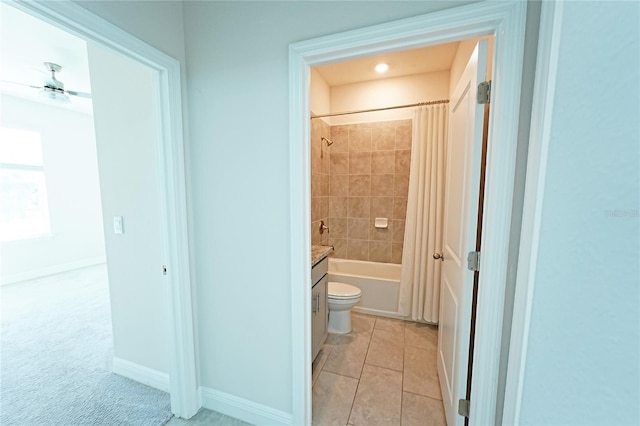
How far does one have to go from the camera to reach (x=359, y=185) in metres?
3.29

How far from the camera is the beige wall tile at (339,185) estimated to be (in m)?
3.35

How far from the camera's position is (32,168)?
3822mm

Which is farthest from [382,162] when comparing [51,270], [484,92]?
[51,270]

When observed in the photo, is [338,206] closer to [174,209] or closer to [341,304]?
[341,304]

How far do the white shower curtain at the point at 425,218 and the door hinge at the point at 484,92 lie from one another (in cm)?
145

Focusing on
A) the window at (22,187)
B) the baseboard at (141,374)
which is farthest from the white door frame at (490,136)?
the window at (22,187)

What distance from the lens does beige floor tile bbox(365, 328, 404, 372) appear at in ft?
6.52

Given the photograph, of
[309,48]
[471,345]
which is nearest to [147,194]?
[309,48]

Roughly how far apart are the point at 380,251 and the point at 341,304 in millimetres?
1189

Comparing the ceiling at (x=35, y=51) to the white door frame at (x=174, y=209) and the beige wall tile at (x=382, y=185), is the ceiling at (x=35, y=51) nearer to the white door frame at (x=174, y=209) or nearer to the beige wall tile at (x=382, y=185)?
the white door frame at (x=174, y=209)

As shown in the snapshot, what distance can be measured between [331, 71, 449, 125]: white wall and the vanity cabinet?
2.05 metres

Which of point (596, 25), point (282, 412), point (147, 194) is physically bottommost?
point (282, 412)

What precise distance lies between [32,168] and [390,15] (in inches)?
216

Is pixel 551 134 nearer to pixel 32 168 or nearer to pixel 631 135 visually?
pixel 631 135
